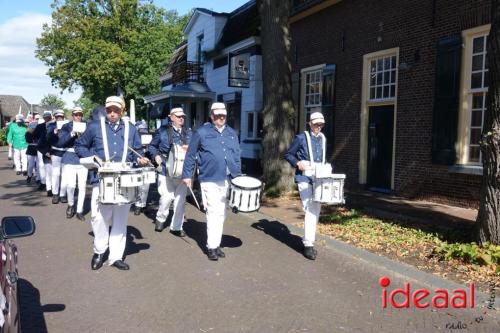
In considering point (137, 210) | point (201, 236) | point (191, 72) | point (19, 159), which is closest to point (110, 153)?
point (201, 236)

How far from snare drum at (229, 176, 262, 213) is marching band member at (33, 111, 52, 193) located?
597cm

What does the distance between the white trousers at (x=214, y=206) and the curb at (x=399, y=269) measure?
1.78m

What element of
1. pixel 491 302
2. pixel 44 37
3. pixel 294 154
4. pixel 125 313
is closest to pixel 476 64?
pixel 294 154

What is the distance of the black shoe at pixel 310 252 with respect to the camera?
642cm

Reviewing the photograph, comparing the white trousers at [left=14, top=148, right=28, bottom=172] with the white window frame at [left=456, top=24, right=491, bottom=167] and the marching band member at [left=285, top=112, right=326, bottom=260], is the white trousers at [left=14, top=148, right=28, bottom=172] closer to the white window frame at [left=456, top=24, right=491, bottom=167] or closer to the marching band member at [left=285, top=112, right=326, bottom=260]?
the marching band member at [left=285, top=112, right=326, bottom=260]

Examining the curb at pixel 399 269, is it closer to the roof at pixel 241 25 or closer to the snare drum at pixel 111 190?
the snare drum at pixel 111 190

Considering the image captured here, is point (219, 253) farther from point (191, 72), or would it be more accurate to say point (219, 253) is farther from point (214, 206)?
point (191, 72)

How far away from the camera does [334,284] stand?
541 cm

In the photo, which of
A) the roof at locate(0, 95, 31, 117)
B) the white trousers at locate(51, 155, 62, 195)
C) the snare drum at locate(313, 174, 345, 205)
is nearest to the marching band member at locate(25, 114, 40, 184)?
the white trousers at locate(51, 155, 62, 195)

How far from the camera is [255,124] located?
1989 centimetres

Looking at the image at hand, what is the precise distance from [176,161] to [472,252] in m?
4.39

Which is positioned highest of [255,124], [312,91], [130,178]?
[312,91]

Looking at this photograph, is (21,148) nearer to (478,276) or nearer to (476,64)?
(476,64)

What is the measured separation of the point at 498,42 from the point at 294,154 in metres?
2.84
